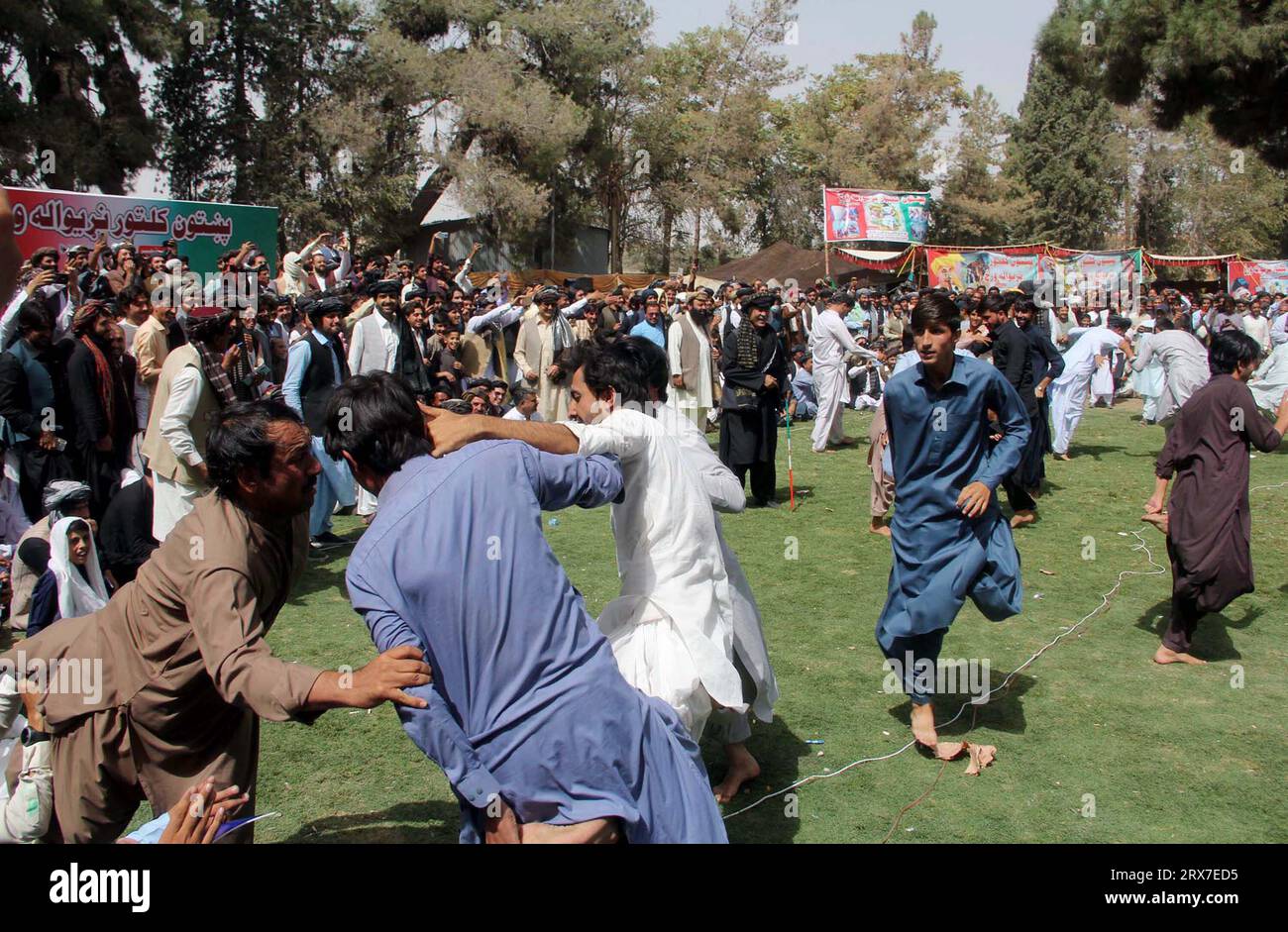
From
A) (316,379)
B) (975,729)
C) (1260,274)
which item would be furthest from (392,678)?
(1260,274)

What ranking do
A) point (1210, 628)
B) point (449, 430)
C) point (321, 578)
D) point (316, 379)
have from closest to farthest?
point (449, 430) → point (1210, 628) → point (321, 578) → point (316, 379)

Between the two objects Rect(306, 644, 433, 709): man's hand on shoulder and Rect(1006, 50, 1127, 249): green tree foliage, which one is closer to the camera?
Rect(306, 644, 433, 709): man's hand on shoulder

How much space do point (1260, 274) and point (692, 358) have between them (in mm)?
24781

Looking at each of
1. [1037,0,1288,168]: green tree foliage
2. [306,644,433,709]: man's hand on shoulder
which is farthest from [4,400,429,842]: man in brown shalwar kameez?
[1037,0,1288,168]: green tree foliage

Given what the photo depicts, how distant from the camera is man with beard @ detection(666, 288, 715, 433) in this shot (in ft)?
35.9

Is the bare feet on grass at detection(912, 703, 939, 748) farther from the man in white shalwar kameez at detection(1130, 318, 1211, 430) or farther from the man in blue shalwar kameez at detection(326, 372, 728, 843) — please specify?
the man in white shalwar kameez at detection(1130, 318, 1211, 430)

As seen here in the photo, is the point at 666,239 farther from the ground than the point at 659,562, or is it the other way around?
the point at 666,239

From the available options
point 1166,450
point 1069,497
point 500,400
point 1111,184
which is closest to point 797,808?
point 1166,450

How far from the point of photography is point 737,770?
427 centimetres

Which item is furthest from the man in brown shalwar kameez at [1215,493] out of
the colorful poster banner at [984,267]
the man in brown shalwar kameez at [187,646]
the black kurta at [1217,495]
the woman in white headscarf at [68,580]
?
the colorful poster banner at [984,267]

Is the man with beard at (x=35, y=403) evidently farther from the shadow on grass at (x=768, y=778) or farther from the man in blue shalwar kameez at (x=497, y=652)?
the man in blue shalwar kameez at (x=497, y=652)

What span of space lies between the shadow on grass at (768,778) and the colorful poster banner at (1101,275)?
913 inches

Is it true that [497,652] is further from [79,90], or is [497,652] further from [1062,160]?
[1062,160]
